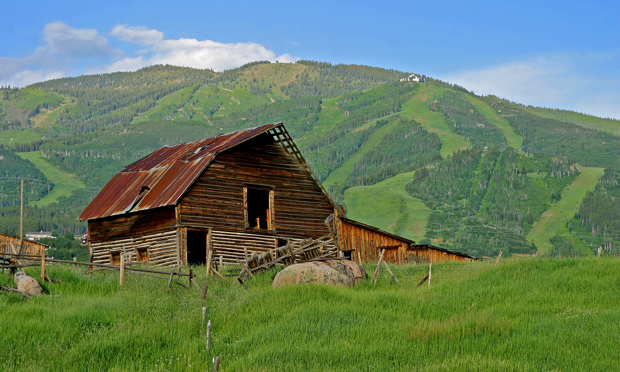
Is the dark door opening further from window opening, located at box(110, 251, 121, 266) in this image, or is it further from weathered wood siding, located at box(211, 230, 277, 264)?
window opening, located at box(110, 251, 121, 266)

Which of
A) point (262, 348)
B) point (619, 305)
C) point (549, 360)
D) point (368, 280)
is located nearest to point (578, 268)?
point (619, 305)

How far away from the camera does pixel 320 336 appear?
2139 cm

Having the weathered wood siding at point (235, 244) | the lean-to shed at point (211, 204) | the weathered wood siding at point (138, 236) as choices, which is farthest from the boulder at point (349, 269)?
the weathered wood siding at point (138, 236)

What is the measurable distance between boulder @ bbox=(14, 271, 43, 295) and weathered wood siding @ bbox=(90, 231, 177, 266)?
14899 mm

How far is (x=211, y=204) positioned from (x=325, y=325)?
20235mm

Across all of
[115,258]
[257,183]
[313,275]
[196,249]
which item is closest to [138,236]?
[115,258]

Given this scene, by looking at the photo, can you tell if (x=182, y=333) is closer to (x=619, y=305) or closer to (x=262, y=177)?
(x=619, y=305)

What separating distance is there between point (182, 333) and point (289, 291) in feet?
19.1

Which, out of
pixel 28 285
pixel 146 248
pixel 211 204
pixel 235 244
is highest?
pixel 211 204

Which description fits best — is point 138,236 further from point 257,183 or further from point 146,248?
point 257,183

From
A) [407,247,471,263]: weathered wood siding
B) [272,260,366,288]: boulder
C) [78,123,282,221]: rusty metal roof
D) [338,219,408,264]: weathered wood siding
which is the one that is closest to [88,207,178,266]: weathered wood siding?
[78,123,282,221]: rusty metal roof

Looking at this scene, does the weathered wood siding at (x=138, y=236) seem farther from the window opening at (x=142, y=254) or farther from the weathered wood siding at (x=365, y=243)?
the weathered wood siding at (x=365, y=243)

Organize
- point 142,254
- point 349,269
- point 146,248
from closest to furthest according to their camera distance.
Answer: point 349,269
point 146,248
point 142,254

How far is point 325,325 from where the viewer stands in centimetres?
2242
